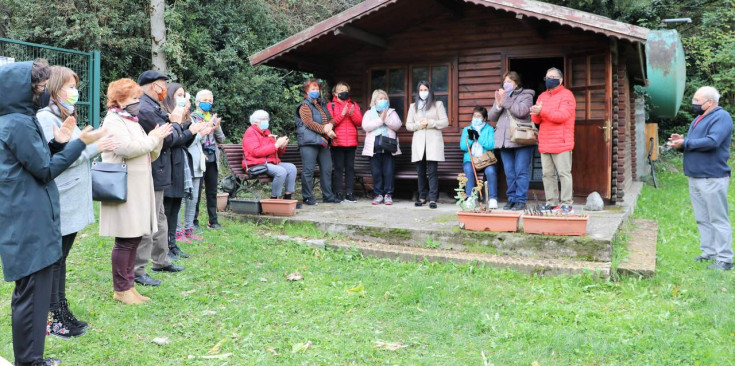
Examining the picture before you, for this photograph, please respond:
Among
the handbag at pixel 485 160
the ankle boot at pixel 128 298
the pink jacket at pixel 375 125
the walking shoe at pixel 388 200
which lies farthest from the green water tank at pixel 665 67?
the ankle boot at pixel 128 298

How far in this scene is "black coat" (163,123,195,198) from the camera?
211 inches

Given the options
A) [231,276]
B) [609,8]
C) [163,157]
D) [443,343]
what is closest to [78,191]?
[163,157]

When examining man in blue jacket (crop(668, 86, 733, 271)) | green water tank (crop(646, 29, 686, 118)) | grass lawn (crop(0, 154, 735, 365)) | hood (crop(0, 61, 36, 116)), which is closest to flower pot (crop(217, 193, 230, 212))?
grass lawn (crop(0, 154, 735, 365))

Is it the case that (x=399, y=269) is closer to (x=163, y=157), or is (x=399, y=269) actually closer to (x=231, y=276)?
(x=231, y=276)

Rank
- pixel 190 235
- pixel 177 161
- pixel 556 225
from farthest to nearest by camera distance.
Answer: pixel 190 235 → pixel 556 225 → pixel 177 161

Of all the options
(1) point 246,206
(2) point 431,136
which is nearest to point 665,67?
(2) point 431,136

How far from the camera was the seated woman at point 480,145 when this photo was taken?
8.00m

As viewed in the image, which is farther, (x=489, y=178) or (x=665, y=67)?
(x=665, y=67)

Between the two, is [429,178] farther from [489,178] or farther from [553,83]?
[553,83]

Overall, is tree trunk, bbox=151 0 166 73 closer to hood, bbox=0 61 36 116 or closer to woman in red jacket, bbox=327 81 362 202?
woman in red jacket, bbox=327 81 362 202

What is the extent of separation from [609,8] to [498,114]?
9.34 metres

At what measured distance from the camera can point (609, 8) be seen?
1510cm

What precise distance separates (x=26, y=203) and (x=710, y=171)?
6.05m

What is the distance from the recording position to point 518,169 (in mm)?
7672
